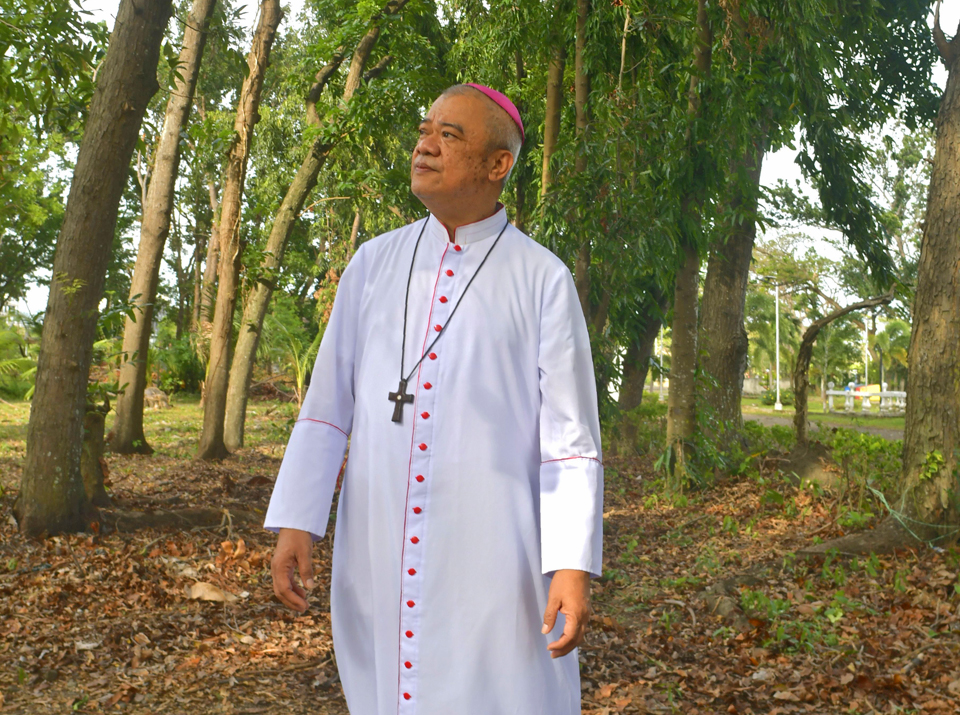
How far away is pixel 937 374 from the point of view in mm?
6445

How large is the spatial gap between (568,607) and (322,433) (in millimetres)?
789

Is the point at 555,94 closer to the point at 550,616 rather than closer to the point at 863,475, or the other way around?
the point at 863,475

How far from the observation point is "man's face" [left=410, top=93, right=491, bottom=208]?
236 cm

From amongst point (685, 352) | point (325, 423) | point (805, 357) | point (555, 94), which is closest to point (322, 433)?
point (325, 423)

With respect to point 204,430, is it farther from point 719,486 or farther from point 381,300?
point 381,300

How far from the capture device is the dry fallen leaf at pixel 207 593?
561cm

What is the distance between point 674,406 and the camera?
31.5 ft

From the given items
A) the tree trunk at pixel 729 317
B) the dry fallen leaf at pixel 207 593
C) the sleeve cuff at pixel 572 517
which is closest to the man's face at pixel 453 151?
the sleeve cuff at pixel 572 517

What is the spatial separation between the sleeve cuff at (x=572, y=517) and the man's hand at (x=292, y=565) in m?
0.61

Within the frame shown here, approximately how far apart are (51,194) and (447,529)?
35864 mm

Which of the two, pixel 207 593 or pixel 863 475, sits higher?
pixel 863 475

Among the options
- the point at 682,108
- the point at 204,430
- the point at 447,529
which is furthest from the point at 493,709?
the point at 204,430

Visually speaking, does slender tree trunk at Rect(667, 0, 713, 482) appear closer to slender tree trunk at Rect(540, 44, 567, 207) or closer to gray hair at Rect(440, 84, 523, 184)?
slender tree trunk at Rect(540, 44, 567, 207)

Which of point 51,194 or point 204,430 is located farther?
point 51,194
